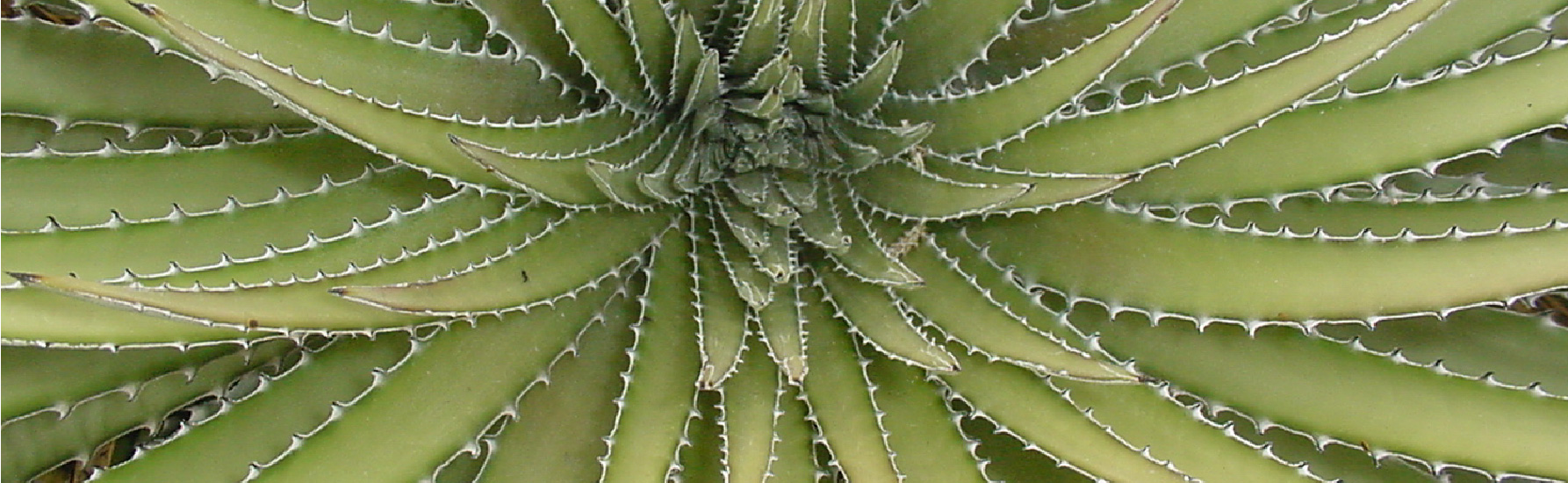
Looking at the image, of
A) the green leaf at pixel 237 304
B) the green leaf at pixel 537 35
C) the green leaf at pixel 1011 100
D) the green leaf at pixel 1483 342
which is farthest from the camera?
the green leaf at pixel 1483 342

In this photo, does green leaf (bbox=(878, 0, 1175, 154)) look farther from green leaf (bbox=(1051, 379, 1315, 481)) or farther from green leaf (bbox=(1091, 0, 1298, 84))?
green leaf (bbox=(1051, 379, 1315, 481))

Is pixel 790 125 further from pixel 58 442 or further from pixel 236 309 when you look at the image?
pixel 58 442

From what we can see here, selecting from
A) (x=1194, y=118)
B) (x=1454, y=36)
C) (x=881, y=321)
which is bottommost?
(x=881, y=321)

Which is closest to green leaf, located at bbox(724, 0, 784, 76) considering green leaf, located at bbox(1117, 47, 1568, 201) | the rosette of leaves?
the rosette of leaves

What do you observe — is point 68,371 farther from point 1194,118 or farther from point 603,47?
point 1194,118

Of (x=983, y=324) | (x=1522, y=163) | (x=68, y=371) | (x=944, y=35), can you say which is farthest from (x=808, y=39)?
(x=1522, y=163)

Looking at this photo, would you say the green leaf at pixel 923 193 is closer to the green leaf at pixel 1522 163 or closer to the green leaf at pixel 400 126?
the green leaf at pixel 400 126

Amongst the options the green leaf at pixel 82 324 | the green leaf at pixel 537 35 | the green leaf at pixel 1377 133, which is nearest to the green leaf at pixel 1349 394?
the green leaf at pixel 1377 133

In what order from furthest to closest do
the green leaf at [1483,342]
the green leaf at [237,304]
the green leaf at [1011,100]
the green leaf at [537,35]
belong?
the green leaf at [1483,342], the green leaf at [537,35], the green leaf at [1011,100], the green leaf at [237,304]
